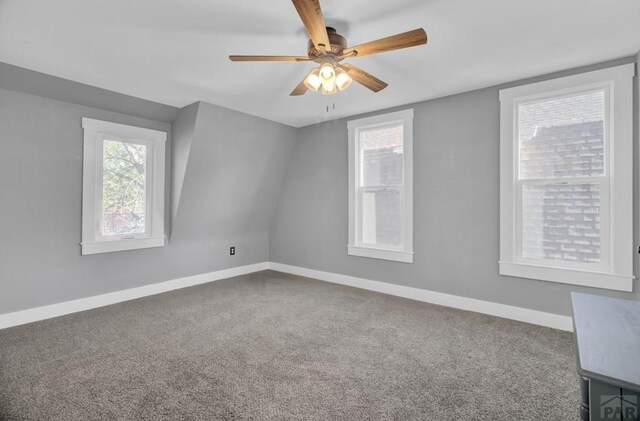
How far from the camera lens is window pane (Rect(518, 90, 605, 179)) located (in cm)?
264

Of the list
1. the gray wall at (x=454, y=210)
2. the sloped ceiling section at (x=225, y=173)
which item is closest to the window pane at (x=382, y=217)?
the gray wall at (x=454, y=210)

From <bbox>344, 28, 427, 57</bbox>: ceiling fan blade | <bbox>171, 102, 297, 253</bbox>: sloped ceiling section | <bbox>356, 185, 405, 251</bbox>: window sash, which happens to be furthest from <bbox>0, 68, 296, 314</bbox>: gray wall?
<bbox>344, 28, 427, 57</bbox>: ceiling fan blade

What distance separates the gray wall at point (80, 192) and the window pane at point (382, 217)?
5.35 feet

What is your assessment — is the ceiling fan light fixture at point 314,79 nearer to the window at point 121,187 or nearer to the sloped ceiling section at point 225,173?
the sloped ceiling section at point 225,173

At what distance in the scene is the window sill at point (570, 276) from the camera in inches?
99.4

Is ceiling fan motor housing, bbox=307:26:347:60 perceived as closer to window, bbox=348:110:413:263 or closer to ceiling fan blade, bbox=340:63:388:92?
ceiling fan blade, bbox=340:63:388:92

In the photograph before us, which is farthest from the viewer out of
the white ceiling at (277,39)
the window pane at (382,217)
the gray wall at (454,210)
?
the window pane at (382,217)

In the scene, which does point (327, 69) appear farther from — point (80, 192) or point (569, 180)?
point (80, 192)

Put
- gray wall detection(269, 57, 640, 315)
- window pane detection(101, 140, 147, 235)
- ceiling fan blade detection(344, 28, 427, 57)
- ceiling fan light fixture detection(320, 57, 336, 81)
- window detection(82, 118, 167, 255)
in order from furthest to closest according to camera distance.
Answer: window pane detection(101, 140, 147, 235) < window detection(82, 118, 167, 255) < gray wall detection(269, 57, 640, 315) < ceiling fan light fixture detection(320, 57, 336, 81) < ceiling fan blade detection(344, 28, 427, 57)

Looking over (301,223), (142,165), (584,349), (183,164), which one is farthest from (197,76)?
(584,349)

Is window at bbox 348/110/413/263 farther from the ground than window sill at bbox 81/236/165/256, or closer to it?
farther from the ground

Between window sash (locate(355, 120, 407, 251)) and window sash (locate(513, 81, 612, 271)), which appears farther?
window sash (locate(355, 120, 407, 251))

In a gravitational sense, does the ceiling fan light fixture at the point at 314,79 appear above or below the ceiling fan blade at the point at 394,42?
below

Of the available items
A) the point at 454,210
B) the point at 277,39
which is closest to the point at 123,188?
the point at 277,39
